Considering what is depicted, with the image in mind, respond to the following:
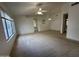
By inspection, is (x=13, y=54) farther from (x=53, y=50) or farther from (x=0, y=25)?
(x=53, y=50)

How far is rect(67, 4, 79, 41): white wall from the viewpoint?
3.89 feet

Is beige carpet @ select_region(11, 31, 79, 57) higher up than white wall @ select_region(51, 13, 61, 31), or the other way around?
white wall @ select_region(51, 13, 61, 31)

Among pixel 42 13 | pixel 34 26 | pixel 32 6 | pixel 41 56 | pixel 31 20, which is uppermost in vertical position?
pixel 32 6

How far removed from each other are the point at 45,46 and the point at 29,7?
0.64 meters

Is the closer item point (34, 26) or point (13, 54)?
A: point (13, 54)

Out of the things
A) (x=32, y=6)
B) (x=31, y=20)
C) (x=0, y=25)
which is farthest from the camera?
(x=31, y=20)

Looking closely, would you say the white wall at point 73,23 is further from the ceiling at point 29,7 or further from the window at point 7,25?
the window at point 7,25

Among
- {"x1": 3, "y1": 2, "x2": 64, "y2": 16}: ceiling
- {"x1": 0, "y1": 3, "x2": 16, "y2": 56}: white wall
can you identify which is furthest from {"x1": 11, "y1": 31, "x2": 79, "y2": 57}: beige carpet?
{"x1": 3, "y1": 2, "x2": 64, "y2": 16}: ceiling

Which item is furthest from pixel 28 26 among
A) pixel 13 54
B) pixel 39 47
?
pixel 13 54

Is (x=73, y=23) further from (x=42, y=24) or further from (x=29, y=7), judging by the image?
(x=29, y=7)

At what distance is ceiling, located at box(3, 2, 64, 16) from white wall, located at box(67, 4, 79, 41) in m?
0.20

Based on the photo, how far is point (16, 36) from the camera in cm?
129

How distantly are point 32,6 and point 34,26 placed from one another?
0.33 m

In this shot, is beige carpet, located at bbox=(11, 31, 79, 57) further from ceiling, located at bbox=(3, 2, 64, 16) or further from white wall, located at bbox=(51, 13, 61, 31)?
ceiling, located at bbox=(3, 2, 64, 16)
